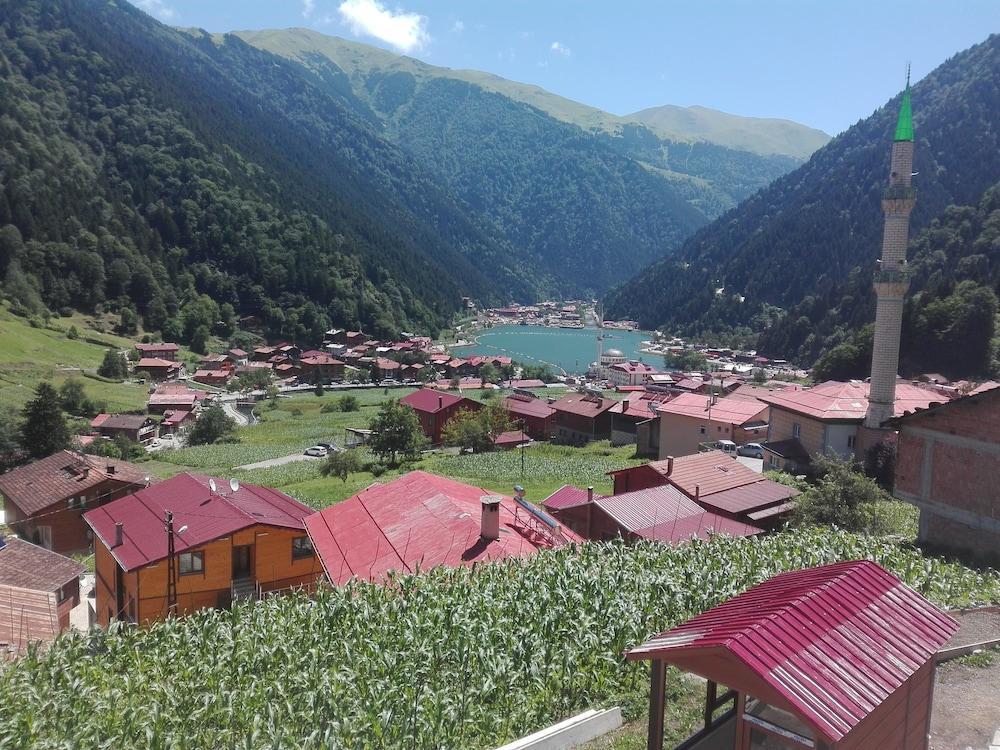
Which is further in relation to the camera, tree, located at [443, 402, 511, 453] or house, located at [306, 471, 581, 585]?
tree, located at [443, 402, 511, 453]

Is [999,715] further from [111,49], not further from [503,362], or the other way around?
[111,49]

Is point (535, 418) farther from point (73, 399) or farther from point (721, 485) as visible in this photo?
point (73, 399)

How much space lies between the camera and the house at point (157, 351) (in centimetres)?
8831

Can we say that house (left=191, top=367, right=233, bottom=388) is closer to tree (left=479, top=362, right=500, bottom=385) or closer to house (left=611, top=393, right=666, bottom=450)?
tree (left=479, top=362, right=500, bottom=385)

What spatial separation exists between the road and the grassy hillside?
2048 centimetres

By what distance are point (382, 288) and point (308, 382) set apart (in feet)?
171

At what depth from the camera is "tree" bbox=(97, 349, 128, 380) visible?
75.8 meters

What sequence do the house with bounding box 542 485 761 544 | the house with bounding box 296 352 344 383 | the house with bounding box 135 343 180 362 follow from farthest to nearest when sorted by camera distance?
the house with bounding box 296 352 344 383 → the house with bounding box 135 343 180 362 → the house with bounding box 542 485 761 544

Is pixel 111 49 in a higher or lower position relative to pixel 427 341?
higher

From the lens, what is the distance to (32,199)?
105625 mm

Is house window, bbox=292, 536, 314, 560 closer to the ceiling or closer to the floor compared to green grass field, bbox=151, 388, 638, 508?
closer to the ceiling

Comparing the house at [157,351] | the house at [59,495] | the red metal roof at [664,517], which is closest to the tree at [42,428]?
the house at [59,495]

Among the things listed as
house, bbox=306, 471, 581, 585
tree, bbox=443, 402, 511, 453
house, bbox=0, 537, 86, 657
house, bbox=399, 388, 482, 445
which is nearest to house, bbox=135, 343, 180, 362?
house, bbox=399, 388, 482, 445

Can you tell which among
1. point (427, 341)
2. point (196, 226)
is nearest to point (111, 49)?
point (196, 226)
